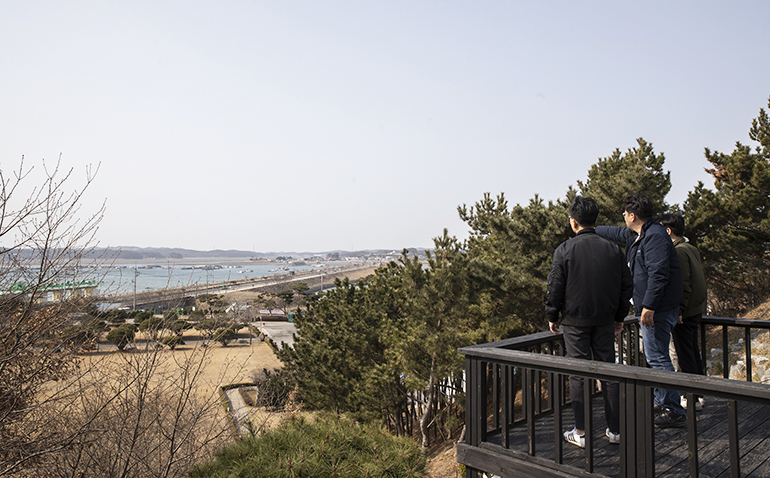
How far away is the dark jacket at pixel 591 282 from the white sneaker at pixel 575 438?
28.5 inches

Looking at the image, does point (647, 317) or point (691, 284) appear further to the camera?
point (691, 284)

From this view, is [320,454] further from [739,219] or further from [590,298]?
[739,219]

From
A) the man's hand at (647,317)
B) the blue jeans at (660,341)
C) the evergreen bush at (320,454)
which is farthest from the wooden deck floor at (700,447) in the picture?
the evergreen bush at (320,454)

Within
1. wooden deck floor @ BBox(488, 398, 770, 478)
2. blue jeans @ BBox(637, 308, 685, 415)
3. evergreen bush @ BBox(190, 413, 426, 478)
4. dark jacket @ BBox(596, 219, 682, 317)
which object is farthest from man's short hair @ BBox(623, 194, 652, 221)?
evergreen bush @ BBox(190, 413, 426, 478)

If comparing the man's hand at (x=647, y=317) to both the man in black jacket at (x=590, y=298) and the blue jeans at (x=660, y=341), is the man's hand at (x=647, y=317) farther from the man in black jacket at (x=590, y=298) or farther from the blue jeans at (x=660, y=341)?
the man in black jacket at (x=590, y=298)

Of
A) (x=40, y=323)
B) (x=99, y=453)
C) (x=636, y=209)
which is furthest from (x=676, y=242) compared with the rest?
(x=99, y=453)

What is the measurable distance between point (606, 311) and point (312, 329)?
14.9 meters

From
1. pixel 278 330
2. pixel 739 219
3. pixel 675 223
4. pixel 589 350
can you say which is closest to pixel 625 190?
pixel 739 219

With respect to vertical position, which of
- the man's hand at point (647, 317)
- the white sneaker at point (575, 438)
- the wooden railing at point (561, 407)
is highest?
the man's hand at point (647, 317)

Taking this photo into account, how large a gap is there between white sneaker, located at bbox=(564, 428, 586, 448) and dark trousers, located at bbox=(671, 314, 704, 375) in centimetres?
127

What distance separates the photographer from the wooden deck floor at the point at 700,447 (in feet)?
7.98

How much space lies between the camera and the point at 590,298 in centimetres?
277

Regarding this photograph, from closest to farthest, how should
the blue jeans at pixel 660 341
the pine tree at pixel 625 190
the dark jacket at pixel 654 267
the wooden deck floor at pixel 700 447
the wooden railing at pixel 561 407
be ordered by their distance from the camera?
the wooden railing at pixel 561 407, the wooden deck floor at pixel 700 447, the dark jacket at pixel 654 267, the blue jeans at pixel 660 341, the pine tree at pixel 625 190

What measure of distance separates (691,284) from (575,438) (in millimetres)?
1601
